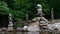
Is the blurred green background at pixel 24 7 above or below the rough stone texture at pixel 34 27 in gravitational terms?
above

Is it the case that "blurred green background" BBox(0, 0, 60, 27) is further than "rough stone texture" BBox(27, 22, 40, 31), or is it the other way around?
"blurred green background" BBox(0, 0, 60, 27)

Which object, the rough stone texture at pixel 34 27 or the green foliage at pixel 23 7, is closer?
the rough stone texture at pixel 34 27

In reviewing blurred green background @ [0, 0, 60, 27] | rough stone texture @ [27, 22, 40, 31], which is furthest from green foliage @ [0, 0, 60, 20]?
rough stone texture @ [27, 22, 40, 31]

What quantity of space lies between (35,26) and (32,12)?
8.65 metres

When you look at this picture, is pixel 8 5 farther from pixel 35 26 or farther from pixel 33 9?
pixel 35 26

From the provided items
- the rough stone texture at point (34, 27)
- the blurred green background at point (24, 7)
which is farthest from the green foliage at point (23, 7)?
the rough stone texture at point (34, 27)

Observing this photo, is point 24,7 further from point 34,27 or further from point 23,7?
point 34,27

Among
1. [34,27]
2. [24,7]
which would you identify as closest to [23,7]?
[24,7]

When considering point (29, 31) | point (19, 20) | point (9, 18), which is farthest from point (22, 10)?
point (29, 31)

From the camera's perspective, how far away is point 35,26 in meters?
21.7

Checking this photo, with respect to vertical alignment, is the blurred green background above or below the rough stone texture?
above

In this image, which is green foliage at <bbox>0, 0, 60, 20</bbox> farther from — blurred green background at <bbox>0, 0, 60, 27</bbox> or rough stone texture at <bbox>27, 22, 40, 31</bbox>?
rough stone texture at <bbox>27, 22, 40, 31</bbox>

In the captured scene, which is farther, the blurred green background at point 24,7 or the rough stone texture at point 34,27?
the blurred green background at point 24,7

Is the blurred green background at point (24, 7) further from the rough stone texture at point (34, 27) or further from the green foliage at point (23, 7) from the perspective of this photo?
the rough stone texture at point (34, 27)
